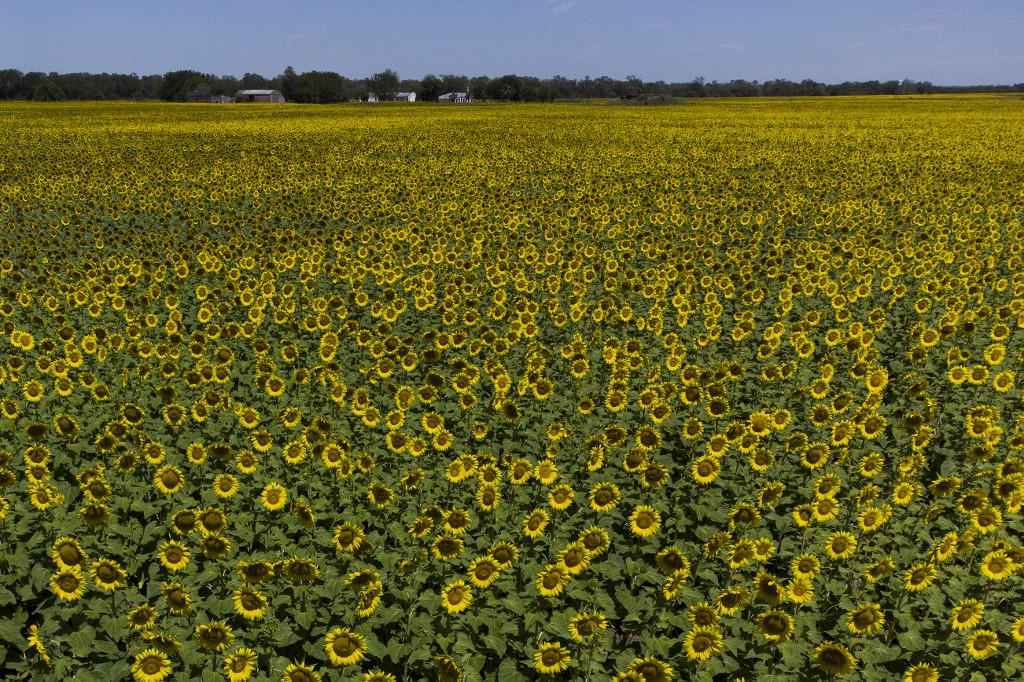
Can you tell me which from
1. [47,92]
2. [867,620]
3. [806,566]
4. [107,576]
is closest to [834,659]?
[867,620]

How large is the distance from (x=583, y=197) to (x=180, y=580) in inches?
703

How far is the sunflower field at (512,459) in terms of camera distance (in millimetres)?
4484

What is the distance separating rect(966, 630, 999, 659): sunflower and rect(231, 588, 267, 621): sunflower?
453 cm

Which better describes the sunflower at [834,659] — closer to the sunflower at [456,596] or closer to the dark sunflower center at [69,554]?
the sunflower at [456,596]

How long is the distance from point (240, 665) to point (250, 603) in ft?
1.27

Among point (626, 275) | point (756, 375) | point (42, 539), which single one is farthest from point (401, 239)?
point (42, 539)

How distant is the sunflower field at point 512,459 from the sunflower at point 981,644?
0.01 meters

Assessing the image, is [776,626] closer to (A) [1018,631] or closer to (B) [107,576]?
(A) [1018,631]

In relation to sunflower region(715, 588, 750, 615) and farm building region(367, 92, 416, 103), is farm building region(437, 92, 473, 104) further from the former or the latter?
sunflower region(715, 588, 750, 615)

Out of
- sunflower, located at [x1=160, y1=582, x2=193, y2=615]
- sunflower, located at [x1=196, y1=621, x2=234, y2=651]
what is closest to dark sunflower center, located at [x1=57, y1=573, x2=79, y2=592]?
sunflower, located at [x1=160, y1=582, x2=193, y2=615]

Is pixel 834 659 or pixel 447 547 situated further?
pixel 447 547

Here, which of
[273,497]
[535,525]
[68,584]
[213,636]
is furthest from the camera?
[273,497]

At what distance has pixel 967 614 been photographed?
4.42 metres

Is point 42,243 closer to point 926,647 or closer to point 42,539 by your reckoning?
point 42,539
